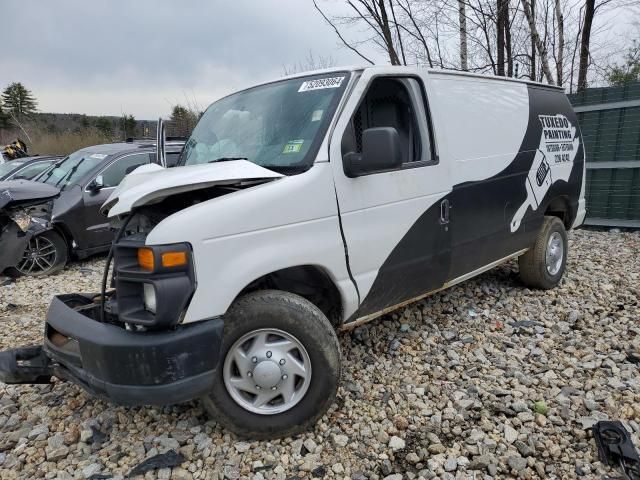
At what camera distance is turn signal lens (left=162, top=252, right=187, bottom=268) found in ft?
7.20

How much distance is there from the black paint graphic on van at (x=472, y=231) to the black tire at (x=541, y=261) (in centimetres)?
15

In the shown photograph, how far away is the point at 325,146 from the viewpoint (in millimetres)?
2748

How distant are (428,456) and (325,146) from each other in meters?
1.89

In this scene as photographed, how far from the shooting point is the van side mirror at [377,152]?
8.61ft

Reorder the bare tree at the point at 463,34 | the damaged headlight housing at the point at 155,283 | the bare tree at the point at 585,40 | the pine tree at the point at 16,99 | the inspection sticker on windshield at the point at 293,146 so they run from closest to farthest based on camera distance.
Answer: the damaged headlight housing at the point at 155,283 → the inspection sticker on windshield at the point at 293,146 → the bare tree at the point at 463,34 → the bare tree at the point at 585,40 → the pine tree at the point at 16,99

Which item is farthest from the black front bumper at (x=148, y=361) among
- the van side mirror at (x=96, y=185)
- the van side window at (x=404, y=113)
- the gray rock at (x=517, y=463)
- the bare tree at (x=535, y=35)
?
the bare tree at (x=535, y=35)

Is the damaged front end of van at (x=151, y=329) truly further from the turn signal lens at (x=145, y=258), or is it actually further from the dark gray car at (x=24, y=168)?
the dark gray car at (x=24, y=168)

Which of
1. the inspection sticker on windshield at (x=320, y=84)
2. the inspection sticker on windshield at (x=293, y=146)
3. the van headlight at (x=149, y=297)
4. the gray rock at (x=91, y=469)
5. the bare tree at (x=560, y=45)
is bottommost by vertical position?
the gray rock at (x=91, y=469)

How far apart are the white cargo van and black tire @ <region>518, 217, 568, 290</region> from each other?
91 cm

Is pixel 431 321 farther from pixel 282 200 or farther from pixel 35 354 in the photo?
pixel 35 354

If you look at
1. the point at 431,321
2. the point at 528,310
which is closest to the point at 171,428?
the point at 431,321

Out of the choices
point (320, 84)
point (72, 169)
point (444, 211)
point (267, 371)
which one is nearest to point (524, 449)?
point (267, 371)

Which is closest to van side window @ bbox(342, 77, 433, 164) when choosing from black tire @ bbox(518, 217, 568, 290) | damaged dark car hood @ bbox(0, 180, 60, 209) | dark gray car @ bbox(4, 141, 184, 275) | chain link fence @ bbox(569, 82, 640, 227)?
black tire @ bbox(518, 217, 568, 290)

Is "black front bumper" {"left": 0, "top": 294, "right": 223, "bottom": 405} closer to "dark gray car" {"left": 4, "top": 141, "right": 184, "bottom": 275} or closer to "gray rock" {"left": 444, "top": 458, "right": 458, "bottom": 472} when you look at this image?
"gray rock" {"left": 444, "top": 458, "right": 458, "bottom": 472}
